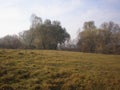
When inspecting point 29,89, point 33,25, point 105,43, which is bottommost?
point 29,89

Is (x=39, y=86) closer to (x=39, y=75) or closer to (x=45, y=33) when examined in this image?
(x=39, y=75)

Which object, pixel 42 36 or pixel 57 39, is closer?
pixel 42 36

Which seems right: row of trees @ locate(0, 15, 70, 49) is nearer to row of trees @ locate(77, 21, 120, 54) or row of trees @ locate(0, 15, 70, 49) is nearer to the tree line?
the tree line

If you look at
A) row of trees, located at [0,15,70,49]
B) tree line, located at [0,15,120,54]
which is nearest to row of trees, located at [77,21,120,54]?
tree line, located at [0,15,120,54]

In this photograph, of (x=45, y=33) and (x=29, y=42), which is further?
(x=29, y=42)

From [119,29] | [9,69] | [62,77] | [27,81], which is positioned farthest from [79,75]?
[119,29]

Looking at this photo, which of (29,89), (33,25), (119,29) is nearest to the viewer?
(29,89)

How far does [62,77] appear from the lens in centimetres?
1587

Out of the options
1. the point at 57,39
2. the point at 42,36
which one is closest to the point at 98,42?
the point at 57,39

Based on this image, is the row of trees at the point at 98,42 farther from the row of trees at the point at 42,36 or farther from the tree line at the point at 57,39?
the row of trees at the point at 42,36

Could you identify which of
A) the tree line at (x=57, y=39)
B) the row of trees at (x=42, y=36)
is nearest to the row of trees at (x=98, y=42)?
the tree line at (x=57, y=39)

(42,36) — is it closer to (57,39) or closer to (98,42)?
(57,39)

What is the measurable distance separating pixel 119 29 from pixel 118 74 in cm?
6473

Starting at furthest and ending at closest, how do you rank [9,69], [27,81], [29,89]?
[9,69]
[27,81]
[29,89]
